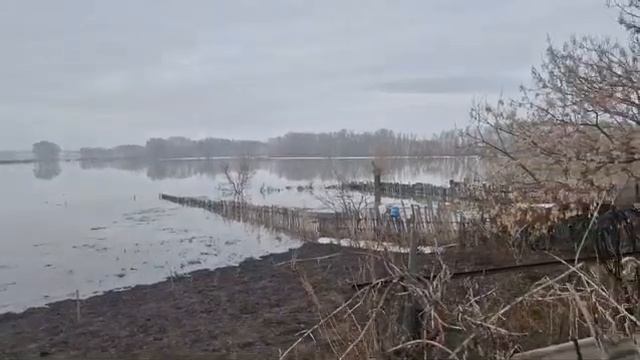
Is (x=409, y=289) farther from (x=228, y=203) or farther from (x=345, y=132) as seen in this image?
(x=345, y=132)

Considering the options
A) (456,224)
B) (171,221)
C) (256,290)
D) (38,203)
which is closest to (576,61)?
(456,224)

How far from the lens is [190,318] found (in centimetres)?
1210

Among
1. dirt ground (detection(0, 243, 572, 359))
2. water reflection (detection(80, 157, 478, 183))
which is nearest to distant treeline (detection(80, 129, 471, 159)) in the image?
water reflection (detection(80, 157, 478, 183))

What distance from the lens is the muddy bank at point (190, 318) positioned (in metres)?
10.2

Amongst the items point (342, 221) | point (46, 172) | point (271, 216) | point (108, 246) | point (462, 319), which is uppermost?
point (462, 319)

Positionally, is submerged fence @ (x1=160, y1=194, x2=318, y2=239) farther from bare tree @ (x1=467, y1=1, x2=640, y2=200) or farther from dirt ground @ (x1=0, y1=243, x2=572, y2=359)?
bare tree @ (x1=467, y1=1, x2=640, y2=200)

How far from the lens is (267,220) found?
3161 cm

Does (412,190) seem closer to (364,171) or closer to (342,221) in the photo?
(342,221)

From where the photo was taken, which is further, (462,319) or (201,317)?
(201,317)

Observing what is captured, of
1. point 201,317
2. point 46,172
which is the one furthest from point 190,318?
point 46,172

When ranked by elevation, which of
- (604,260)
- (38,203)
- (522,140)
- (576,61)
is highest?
(576,61)

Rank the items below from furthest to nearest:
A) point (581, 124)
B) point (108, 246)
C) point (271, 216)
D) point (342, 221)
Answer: point (271, 216) → point (108, 246) → point (342, 221) → point (581, 124)

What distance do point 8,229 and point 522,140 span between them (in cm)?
2965

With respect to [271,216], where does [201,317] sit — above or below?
above
